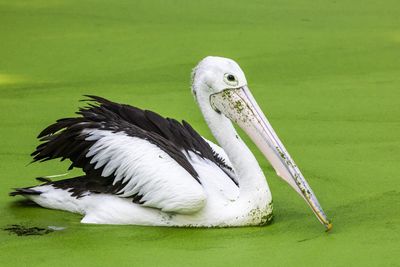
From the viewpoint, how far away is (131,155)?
419cm

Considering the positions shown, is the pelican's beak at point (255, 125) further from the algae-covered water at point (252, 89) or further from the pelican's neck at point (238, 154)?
the algae-covered water at point (252, 89)

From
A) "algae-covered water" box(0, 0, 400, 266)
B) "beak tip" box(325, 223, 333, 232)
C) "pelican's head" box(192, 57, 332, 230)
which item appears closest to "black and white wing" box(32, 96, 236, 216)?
"algae-covered water" box(0, 0, 400, 266)

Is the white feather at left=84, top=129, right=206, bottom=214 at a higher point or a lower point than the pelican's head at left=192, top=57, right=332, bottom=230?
lower

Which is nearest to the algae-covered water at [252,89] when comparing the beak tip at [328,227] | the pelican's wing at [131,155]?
the beak tip at [328,227]

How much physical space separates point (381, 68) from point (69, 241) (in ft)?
11.3

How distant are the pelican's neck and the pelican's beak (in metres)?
0.03

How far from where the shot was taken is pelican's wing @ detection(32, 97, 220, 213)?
4051mm

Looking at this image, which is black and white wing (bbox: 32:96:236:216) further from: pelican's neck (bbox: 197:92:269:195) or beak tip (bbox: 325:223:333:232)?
beak tip (bbox: 325:223:333:232)

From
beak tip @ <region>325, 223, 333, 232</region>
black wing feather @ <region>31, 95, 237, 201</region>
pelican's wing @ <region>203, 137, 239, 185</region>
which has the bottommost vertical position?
beak tip @ <region>325, 223, 333, 232</region>

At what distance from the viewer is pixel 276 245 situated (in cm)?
382

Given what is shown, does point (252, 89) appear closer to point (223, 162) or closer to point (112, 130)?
point (223, 162)

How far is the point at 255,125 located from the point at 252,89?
Answer: 2279 millimetres

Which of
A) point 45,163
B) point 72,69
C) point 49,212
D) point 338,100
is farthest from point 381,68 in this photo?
point 49,212

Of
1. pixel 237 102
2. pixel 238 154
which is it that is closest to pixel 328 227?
pixel 238 154
